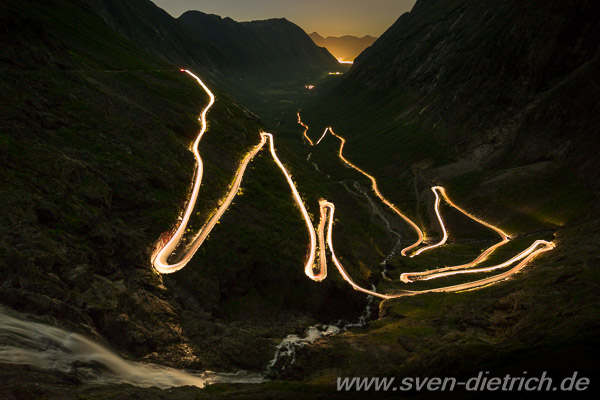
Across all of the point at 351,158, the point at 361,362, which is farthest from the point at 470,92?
the point at 361,362

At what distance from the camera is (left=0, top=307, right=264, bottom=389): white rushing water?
20.1 m

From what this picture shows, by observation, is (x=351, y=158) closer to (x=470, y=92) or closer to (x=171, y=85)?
(x=470, y=92)

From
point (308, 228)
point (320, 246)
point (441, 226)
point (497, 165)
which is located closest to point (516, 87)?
point (497, 165)

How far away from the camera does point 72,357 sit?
2197cm

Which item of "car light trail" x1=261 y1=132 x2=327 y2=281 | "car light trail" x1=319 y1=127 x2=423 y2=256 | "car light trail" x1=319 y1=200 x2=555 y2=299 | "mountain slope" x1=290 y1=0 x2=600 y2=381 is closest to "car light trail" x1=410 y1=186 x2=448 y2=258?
"mountain slope" x1=290 y1=0 x2=600 y2=381

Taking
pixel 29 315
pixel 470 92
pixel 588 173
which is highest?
pixel 470 92

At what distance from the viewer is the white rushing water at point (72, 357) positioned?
20134 mm

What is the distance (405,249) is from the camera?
7006 cm

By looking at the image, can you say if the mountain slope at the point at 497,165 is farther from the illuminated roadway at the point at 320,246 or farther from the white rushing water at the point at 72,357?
the white rushing water at the point at 72,357

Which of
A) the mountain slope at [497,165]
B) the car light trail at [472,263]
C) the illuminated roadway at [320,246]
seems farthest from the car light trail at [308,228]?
the car light trail at [472,263]

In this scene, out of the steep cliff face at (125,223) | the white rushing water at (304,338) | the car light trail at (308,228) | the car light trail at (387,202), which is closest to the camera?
the steep cliff face at (125,223)

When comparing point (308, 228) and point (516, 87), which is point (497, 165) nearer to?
point (516, 87)

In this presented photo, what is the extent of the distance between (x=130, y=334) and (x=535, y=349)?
2475 cm

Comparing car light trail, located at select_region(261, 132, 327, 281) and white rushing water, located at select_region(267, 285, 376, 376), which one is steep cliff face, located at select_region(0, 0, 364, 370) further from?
car light trail, located at select_region(261, 132, 327, 281)
